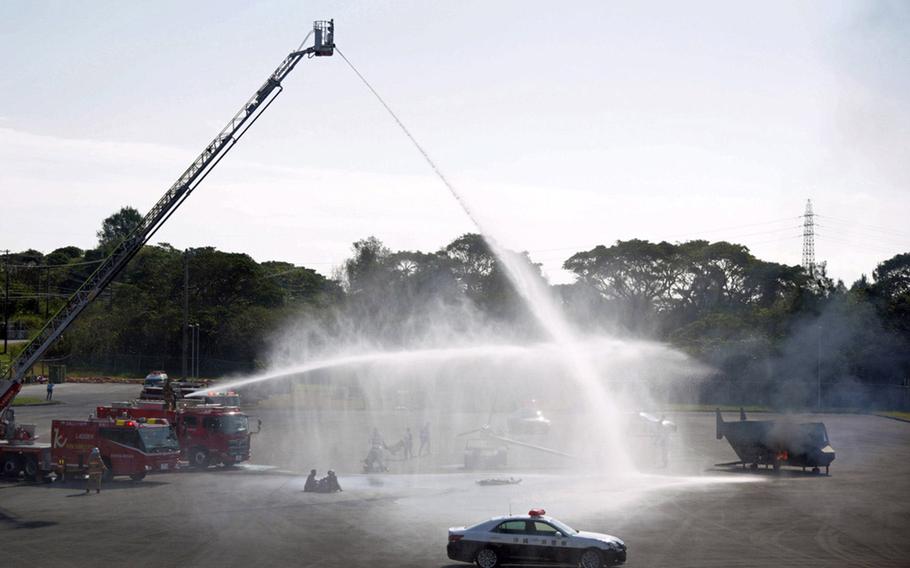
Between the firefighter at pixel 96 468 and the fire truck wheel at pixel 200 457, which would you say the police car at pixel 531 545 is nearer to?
the firefighter at pixel 96 468

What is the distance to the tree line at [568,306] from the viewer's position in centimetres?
10088

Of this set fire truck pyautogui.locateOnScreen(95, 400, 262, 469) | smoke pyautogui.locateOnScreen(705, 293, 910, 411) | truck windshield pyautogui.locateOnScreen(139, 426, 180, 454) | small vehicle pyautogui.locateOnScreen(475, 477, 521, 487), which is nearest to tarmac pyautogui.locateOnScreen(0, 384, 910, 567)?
small vehicle pyautogui.locateOnScreen(475, 477, 521, 487)

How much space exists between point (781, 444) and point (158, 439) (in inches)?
1160

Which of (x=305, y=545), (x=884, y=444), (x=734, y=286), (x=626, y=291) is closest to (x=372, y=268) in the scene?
(x=626, y=291)

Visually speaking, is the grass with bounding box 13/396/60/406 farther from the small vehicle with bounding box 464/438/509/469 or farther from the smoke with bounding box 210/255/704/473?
the small vehicle with bounding box 464/438/509/469

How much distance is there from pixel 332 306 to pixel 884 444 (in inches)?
3154

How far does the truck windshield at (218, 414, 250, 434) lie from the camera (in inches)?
1788

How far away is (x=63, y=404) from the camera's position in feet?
259

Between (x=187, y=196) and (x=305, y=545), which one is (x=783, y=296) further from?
(x=305, y=545)

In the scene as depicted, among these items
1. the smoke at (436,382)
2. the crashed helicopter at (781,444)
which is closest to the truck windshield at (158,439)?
the smoke at (436,382)

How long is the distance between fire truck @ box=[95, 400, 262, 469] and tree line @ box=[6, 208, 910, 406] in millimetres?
58180

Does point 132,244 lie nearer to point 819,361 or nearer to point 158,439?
point 158,439

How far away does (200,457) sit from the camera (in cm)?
4550

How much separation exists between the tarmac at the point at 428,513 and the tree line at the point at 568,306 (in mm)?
54766
